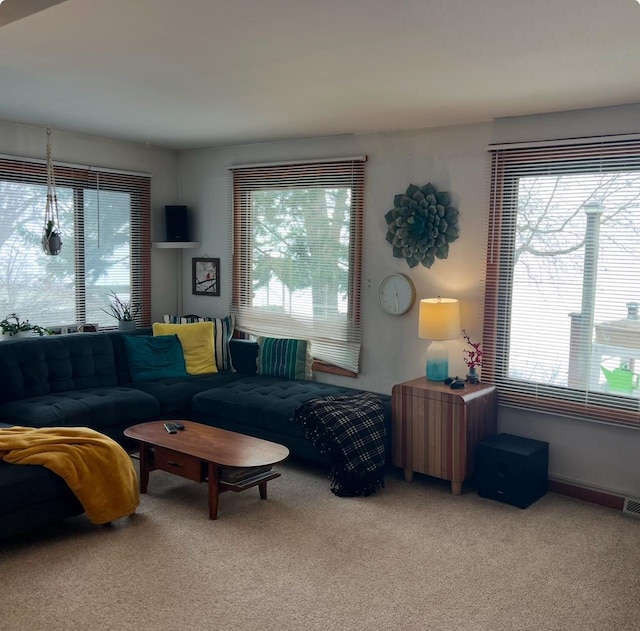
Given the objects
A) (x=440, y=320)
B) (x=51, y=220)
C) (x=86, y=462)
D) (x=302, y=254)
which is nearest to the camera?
(x=86, y=462)

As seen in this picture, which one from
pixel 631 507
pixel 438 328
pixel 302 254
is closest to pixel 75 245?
pixel 302 254

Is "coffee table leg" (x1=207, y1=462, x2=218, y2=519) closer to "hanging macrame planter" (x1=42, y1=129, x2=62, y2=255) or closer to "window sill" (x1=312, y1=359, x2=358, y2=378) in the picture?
"window sill" (x1=312, y1=359, x2=358, y2=378)

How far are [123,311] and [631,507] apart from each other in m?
4.35

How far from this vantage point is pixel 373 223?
16.6 feet

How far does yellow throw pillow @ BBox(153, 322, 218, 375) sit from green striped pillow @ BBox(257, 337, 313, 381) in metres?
0.49

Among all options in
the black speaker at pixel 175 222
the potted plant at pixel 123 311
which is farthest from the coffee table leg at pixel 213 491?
the black speaker at pixel 175 222

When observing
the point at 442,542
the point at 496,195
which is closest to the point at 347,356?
the point at 496,195

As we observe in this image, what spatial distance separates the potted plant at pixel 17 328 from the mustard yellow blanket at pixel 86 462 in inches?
63.6

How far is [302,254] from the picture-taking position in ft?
18.2

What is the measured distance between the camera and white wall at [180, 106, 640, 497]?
402 centimetres

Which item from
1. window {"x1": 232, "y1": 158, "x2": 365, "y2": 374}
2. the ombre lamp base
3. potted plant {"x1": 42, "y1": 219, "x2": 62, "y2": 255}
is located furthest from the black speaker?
the ombre lamp base

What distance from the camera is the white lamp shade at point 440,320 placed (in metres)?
4.36

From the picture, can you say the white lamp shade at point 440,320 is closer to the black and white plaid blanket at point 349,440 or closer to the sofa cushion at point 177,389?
the black and white plaid blanket at point 349,440

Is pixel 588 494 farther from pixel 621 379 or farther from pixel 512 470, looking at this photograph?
pixel 621 379
